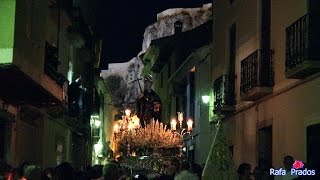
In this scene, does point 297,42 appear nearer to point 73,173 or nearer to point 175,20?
point 73,173

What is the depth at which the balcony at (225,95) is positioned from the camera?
71.8 feet

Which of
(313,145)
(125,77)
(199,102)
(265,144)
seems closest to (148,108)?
(199,102)

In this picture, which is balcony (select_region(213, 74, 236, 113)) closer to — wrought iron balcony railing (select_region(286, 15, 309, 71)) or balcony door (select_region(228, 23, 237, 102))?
balcony door (select_region(228, 23, 237, 102))

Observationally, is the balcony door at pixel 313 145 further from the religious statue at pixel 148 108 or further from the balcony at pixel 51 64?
the religious statue at pixel 148 108

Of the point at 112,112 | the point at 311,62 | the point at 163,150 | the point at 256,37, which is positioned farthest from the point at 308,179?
the point at 112,112

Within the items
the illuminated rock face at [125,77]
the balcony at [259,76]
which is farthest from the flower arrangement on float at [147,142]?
the illuminated rock face at [125,77]

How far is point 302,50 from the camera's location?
542 inches

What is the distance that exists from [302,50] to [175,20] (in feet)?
187

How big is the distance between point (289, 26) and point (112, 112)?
174 feet

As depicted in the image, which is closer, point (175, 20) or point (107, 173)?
point (107, 173)

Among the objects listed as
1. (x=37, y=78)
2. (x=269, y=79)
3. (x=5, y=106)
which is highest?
(x=269, y=79)

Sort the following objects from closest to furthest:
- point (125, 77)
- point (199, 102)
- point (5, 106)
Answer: point (5, 106) < point (199, 102) < point (125, 77)

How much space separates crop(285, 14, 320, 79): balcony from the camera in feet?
43.8

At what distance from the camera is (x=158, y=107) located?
3450 cm
